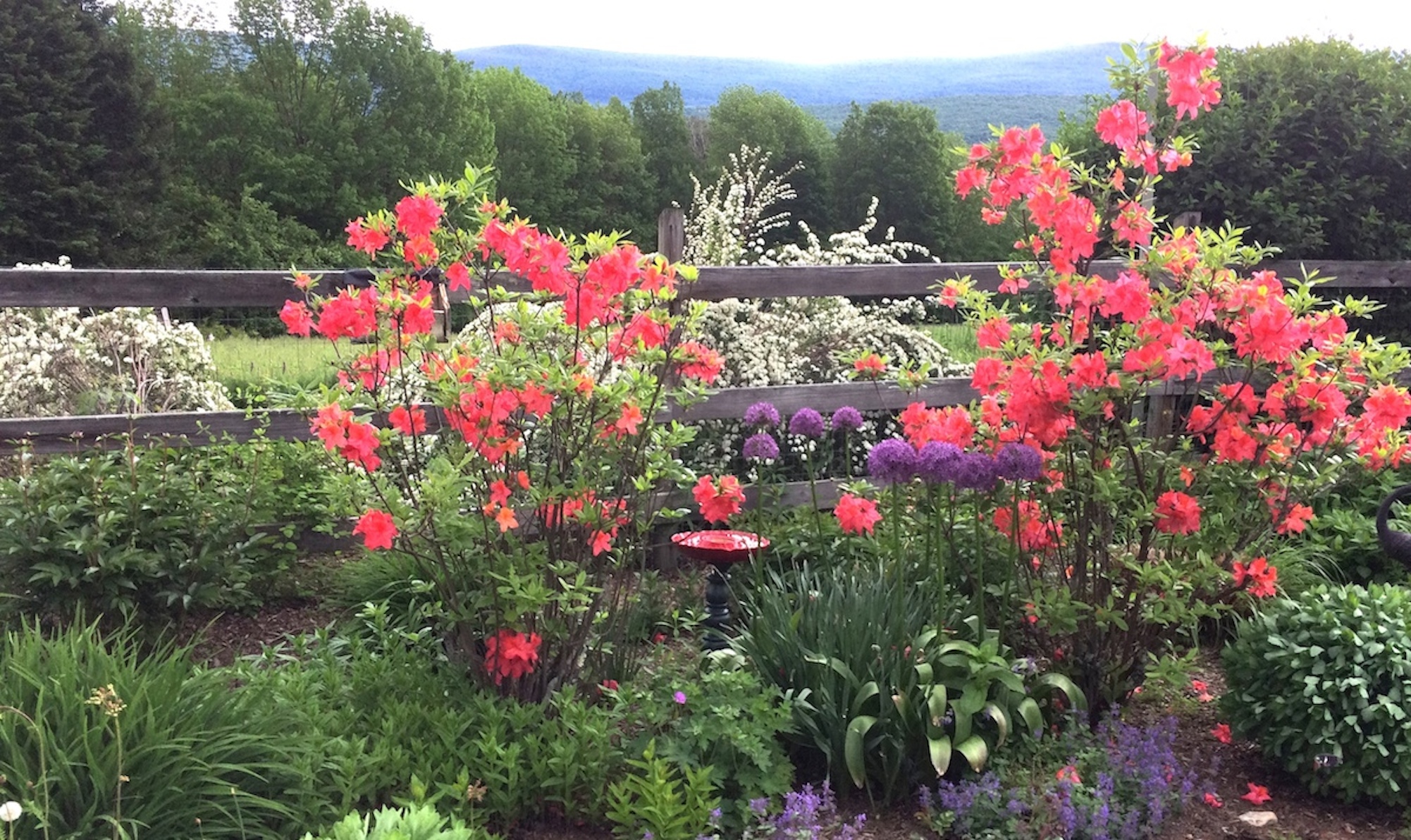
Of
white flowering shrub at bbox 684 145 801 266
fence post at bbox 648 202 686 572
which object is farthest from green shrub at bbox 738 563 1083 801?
white flowering shrub at bbox 684 145 801 266

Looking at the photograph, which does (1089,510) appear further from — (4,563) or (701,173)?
(701,173)

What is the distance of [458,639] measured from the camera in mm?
2857

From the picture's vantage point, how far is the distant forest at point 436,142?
617 cm

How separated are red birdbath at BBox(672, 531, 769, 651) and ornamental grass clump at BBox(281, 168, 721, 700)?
353mm

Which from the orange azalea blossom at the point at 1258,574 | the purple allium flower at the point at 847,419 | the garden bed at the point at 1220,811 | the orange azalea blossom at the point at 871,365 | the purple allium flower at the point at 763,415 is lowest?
the garden bed at the point at 1220,811

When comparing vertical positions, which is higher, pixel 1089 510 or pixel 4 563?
pixel 1089 510

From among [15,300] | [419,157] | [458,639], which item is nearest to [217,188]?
[419,157]

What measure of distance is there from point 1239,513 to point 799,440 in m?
2.39

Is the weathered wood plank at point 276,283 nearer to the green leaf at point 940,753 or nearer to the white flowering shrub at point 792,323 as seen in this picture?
the white flowering shrub at point 792,323

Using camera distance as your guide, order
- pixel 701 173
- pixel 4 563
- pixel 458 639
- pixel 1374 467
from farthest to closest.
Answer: pixel 701 173 → pixel 4 563 → pixel 1374 467 → pixel 458 639

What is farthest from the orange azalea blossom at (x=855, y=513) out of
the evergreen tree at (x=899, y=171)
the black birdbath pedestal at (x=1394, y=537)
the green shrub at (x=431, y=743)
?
the evergreen tree at (x=899, y=171)

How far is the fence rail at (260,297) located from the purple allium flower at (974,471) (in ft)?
4.55

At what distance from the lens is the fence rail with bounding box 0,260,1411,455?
12.4ft

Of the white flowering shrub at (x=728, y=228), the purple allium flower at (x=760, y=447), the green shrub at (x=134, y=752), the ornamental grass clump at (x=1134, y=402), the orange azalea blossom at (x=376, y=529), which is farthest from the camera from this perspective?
the white flowering shrub at (x=728, y=228)
